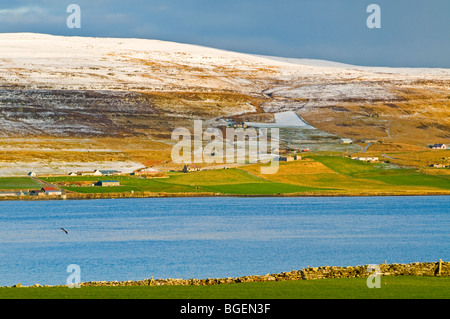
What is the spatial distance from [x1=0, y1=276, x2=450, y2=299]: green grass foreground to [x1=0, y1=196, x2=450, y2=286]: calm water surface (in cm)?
801

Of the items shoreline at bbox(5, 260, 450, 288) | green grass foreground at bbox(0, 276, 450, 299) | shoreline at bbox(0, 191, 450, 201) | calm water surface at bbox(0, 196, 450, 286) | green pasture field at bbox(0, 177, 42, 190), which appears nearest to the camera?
green grass foreground at bbox(0, 276, 450, 299)

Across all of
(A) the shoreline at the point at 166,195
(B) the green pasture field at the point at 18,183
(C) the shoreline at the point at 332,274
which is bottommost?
(A) the shoreline at the point at 166,195

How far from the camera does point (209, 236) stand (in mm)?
44406

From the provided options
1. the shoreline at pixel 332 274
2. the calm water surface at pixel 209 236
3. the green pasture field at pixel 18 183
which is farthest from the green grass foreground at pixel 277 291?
the green pasture field at pixel 18 183

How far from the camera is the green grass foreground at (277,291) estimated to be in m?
17.2

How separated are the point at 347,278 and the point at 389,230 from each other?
87.9 ft

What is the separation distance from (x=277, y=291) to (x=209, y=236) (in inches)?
1040

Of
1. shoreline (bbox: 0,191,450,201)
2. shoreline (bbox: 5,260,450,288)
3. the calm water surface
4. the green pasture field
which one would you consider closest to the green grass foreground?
shoreline (bbox: 5,260,450,288)

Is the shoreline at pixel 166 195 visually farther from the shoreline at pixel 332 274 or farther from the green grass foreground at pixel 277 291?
the green grass foreground at pixel 277 291

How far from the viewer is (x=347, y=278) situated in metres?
20.2

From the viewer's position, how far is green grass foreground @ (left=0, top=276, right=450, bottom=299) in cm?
1720

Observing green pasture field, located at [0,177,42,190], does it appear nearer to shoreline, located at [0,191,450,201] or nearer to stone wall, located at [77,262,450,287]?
shoreline, located at [0,191,450,201]

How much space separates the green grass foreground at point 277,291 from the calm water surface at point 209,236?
8.01 metres
